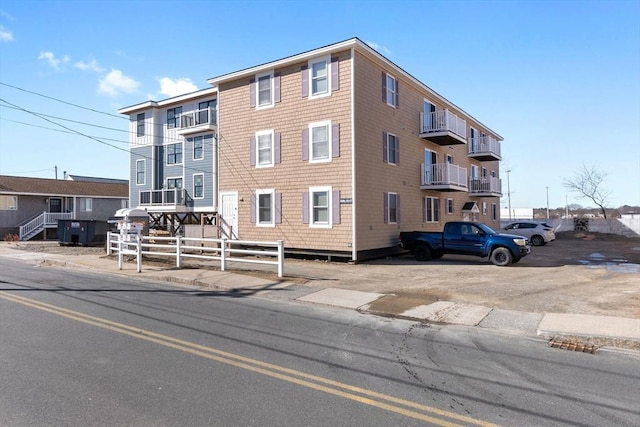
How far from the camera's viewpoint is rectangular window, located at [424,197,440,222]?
24.8 meters

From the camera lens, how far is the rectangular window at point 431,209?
2477 centimetres

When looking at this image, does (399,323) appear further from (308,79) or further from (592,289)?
(308,79)

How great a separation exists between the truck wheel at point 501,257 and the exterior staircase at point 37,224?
119 ft

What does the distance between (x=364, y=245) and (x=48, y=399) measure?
1474cm

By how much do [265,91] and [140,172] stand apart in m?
14.4

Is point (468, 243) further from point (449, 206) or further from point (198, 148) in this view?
point (198, 148)

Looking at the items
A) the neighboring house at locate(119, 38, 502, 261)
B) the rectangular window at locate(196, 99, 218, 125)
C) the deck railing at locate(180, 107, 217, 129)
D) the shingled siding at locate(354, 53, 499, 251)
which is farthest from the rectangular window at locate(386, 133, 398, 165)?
the rectangular window at locate(196, 99, 218, 125)

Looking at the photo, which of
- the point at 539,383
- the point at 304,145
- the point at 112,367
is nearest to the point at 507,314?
the point at 539,383

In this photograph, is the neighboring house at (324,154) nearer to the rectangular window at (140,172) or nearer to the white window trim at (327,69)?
the white window trim at (327,69)

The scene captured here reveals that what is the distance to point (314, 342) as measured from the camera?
6645mm

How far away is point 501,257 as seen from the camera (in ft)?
54.9

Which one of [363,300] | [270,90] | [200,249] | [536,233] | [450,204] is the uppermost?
[270,90]

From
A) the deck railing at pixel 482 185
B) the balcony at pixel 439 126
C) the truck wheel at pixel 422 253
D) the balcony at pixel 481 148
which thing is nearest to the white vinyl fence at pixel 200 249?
the truck wheel at pixel 422 253

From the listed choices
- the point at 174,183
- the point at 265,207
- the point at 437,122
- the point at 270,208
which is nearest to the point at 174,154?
the point at 174,183
